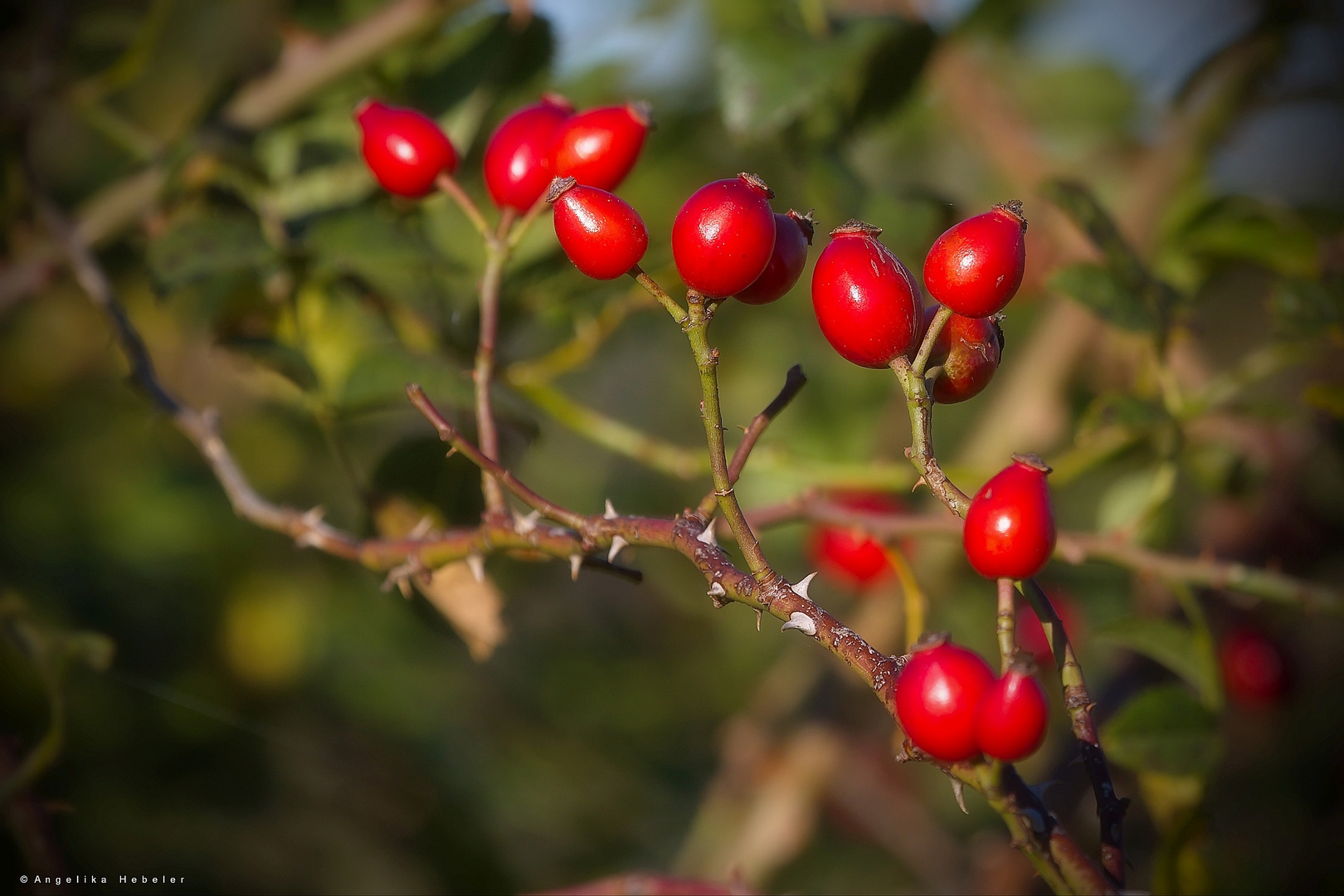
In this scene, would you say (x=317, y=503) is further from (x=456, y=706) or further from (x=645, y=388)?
(x=645, y=388)

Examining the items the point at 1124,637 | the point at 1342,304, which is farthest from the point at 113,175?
the point at 1342,304

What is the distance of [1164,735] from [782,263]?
696 millimetres

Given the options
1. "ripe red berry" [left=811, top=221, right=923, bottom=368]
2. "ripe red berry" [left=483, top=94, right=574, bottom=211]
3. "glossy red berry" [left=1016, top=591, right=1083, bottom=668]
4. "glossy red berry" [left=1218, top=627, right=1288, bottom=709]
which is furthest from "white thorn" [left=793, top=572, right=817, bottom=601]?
"glossy red berry" [left=1218, top=627, right=1288, bottom=709]

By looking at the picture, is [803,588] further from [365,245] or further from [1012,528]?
[365,245]

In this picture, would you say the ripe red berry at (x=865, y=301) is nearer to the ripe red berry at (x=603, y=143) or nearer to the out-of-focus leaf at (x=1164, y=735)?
the ripe red berry at (x=603, y=143)

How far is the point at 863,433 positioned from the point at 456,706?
1.24 metres

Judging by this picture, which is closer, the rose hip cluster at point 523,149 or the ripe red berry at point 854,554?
the rose hip cluster at point 523,149

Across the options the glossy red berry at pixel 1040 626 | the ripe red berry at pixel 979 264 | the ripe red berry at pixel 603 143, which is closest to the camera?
the ripe red berry at pixel 979 264

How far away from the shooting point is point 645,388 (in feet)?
10.2

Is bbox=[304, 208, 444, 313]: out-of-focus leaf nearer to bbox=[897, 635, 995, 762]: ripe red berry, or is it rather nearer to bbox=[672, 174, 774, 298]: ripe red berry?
bbox=[672, 174, 774, 298]: ripe red berry

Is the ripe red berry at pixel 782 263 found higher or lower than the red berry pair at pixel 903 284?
higher

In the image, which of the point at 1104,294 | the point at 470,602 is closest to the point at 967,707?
the point at 470,602

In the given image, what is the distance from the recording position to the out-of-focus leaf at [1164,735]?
972 mm

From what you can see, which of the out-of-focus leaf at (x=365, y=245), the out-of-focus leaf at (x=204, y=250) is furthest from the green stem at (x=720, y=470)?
the out-of-focus leaf at (x=204, y=250)
